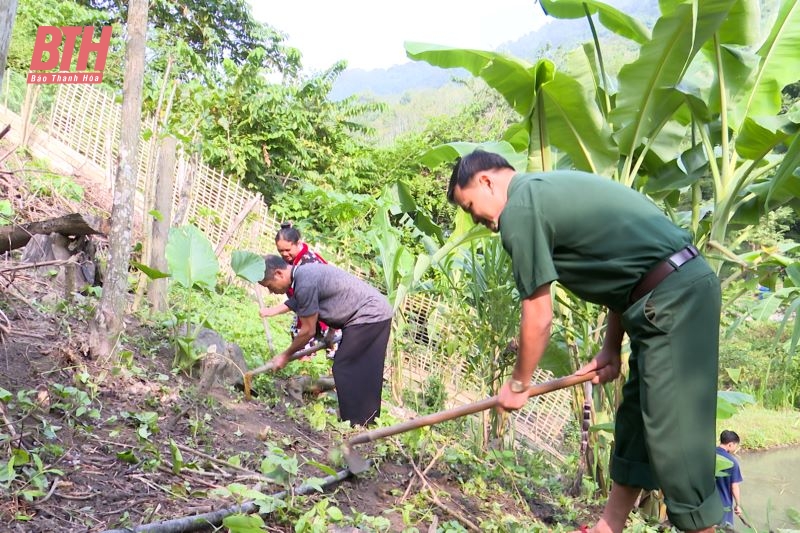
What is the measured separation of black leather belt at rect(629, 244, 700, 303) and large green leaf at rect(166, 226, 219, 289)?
2.67 m

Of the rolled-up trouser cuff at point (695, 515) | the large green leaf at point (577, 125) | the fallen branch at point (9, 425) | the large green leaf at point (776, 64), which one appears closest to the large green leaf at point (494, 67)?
the large green leaf at point (577, 125)

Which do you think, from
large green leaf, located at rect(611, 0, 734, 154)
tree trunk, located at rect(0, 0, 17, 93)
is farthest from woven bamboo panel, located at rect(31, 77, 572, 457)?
tree trunk, located at rect(0, 0, 17, 93)

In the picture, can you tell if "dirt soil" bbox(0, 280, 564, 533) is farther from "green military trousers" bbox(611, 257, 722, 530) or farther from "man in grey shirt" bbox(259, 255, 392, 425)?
"green military trousers" bbox(611, 257, 722, 530)

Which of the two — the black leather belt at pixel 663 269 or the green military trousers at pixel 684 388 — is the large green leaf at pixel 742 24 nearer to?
the black leather belt at pixel 663 269

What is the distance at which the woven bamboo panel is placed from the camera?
6.07 meters

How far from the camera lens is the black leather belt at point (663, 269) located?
7.08ft

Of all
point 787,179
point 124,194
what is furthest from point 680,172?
point 124,194

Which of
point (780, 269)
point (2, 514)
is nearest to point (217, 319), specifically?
point (2, 514)

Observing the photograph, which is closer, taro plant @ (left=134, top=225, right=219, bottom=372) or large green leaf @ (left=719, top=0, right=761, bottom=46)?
large green leaf @ (left=719, top=0, right=761, bottom=46)

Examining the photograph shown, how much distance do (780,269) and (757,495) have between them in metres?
5.28

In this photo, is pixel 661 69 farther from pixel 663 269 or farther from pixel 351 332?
pixel 351 332

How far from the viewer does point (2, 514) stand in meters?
1.88

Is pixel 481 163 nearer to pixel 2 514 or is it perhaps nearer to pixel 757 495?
pixel 2 514

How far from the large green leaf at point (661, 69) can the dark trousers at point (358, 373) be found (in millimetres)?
2041
